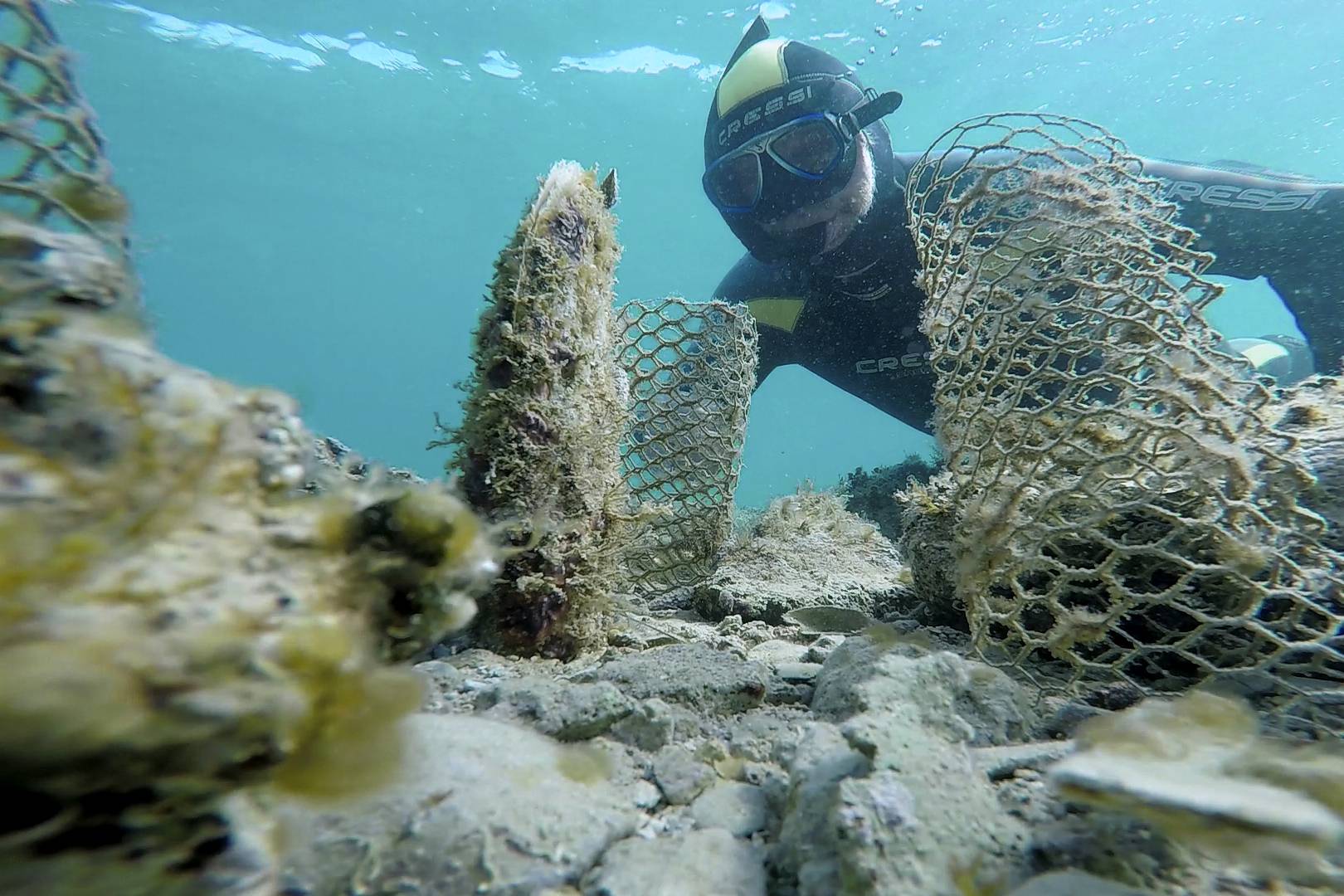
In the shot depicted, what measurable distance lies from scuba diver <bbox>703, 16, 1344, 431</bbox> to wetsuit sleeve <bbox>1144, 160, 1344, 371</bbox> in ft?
0.04

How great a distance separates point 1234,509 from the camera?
1805 millimetres

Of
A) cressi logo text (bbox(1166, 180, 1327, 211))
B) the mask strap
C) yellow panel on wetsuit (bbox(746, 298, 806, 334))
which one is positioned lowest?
yellow panel on wetsuit (bbox(746, 298, 806, 334))

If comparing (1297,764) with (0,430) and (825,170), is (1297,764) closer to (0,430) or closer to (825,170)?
(0,430)

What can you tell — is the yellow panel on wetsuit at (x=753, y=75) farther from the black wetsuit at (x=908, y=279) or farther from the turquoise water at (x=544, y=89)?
the turquoise water at (x=544, y=89)

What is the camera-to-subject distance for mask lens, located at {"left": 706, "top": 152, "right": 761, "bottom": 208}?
628 centimetres

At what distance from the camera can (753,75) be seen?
638cm

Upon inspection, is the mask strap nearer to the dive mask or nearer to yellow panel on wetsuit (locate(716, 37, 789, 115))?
the dive mask

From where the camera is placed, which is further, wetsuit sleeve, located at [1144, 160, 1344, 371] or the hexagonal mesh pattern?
wetsuit sleeve, located at [1144, 160, 1344, 371]

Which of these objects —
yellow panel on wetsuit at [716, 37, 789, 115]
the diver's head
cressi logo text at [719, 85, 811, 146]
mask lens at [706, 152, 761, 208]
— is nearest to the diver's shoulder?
the diver's head

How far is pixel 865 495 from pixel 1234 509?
6087 millimetres

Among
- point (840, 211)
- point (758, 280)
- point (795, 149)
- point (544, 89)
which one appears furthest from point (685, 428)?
point (544, 89)

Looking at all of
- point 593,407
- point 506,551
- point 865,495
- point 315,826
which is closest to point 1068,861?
point 506,551

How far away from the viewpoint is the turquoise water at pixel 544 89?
23.0 meters

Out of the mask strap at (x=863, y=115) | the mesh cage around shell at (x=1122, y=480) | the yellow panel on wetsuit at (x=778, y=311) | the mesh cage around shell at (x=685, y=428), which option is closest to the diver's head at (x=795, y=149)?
the mask strap at (x=863, y=115)
